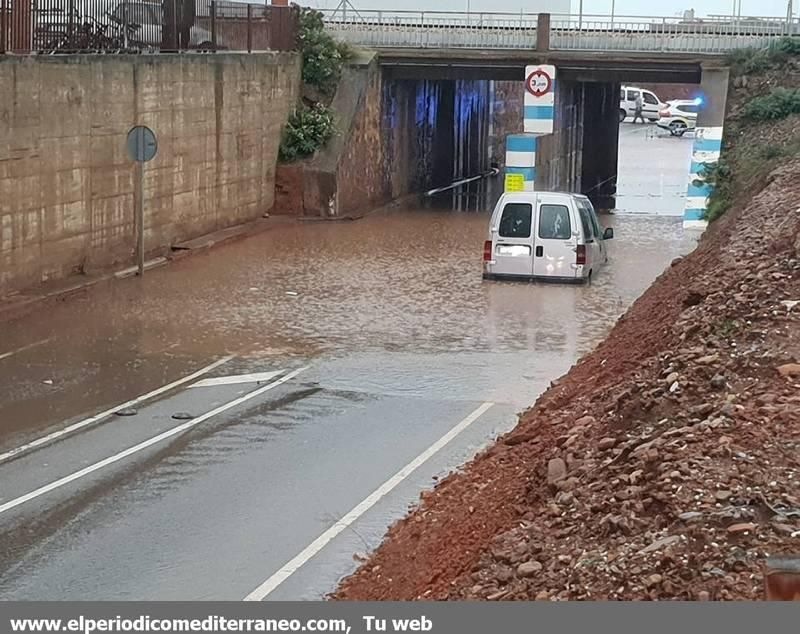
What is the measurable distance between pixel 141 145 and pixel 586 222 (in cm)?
789

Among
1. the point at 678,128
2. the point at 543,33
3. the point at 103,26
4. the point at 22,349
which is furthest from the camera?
the point at 678,128

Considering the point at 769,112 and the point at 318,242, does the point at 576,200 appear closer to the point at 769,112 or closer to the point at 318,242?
the point at 318,242

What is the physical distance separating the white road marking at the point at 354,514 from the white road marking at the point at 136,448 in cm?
260

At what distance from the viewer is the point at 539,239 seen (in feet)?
78.0

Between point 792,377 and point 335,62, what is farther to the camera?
point 335,62

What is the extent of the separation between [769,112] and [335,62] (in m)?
11.3

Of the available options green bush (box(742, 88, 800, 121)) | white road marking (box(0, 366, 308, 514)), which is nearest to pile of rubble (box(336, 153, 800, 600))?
white road marking (box(0, 366, 308, 514))

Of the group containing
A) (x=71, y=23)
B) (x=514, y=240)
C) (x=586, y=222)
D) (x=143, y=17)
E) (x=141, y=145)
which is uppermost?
(x=143, y=17)

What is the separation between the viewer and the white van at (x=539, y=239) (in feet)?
77.4

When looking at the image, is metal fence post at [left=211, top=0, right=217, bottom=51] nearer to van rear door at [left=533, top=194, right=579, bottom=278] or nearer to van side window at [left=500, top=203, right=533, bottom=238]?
van side window at [left=500, top=203, right=533, bottom=238]

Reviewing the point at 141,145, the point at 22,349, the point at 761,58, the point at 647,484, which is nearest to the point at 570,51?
the point at 761,58

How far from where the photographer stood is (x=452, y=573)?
7.84 meters

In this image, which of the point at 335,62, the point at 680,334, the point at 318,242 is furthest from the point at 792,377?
the point at 335,62

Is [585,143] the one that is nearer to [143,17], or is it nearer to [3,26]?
[143,17]
